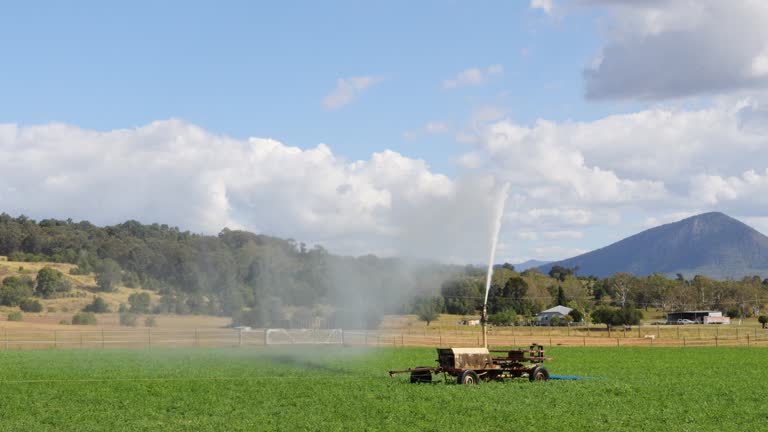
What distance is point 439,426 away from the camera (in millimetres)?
23891

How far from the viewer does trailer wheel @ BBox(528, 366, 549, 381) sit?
36.0 meters

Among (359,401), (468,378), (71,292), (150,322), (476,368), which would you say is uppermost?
(71,292)

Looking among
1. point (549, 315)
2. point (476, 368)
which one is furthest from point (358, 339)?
point (549, 315)

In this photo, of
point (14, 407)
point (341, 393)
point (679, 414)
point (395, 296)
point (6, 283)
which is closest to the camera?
point (679, 414)

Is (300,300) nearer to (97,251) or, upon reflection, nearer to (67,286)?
(67,286)

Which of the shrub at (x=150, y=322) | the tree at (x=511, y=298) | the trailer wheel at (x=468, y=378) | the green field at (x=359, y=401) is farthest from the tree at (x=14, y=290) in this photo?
the trailer wheel at (x=468, y=378)

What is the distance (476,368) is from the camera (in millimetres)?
34750

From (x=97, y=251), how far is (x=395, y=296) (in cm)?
13559

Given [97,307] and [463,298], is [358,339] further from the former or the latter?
[463,298]

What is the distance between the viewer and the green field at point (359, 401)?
81.1 feet

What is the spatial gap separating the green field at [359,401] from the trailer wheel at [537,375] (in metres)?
0.50

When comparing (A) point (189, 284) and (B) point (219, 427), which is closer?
(B) point (219, 427)

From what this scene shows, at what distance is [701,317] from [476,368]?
151434 millimetres

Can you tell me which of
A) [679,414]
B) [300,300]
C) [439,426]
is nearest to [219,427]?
[439,426]
